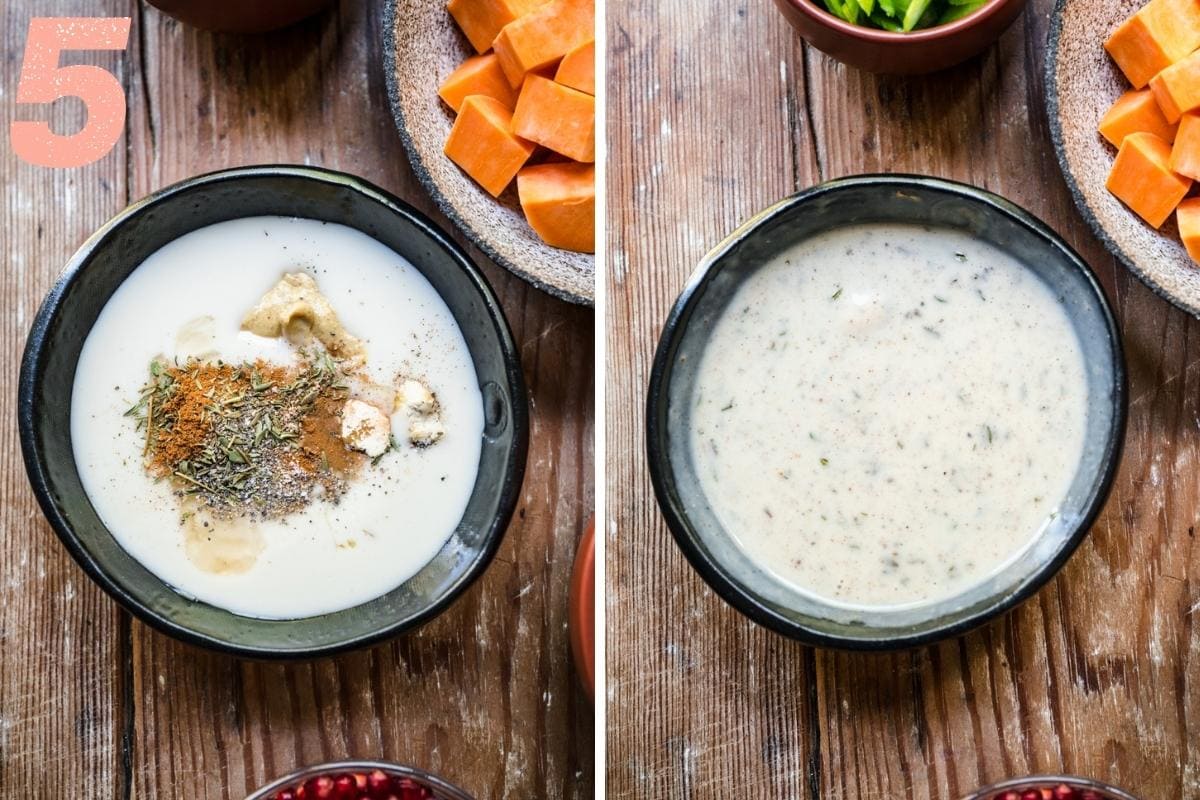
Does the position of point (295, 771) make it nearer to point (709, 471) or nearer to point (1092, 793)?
point (709, 471)

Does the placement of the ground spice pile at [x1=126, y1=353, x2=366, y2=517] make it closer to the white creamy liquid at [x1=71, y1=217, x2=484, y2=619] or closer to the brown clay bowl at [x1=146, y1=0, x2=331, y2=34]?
the white creamy liquid at [x1=71, y1=217, x2=484, y2=619]

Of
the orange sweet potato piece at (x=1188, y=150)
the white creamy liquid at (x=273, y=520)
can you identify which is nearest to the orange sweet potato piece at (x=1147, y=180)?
the orange sweet potato piece at (x=1188, y=150)

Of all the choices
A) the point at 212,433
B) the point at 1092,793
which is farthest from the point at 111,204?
the point at 1092,793

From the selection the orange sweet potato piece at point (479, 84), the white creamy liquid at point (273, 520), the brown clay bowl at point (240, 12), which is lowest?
the white creamy liquid at point (273, 520)

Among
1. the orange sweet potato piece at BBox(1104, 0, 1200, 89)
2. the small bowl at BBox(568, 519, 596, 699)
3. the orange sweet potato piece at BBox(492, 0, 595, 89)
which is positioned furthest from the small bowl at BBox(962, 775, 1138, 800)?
the orange sweet potato piece at BBox(492, 0, 595, 89)

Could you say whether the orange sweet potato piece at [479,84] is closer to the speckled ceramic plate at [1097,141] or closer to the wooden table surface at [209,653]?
the wooden table surface at [209,653]
